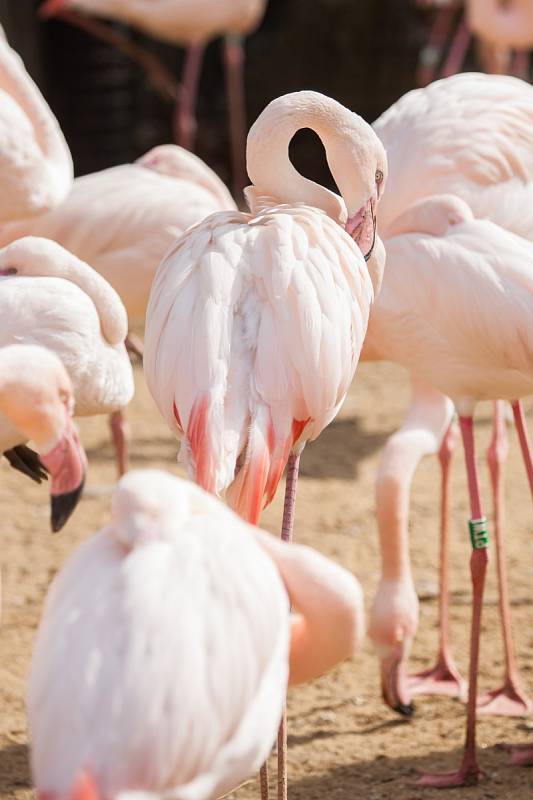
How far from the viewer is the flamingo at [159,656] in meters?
2.25

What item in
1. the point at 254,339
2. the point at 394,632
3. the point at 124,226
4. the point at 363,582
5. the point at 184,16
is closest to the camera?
the point at 254,339

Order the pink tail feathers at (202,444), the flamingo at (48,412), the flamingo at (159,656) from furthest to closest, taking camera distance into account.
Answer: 1. the pink tail feathers at (202,444)
2. the flamingo at (48,412)
3. the flamingo at (159,656)

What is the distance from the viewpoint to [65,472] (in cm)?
288

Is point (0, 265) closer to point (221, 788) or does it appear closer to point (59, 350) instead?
point (59, 350)

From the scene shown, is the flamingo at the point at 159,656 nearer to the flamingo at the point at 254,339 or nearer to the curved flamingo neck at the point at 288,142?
the flamingo at the point at 254,339

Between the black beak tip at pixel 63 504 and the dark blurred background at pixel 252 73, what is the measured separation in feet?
27.4

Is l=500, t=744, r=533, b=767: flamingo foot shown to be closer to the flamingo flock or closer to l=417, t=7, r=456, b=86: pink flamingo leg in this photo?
the flamingo flock

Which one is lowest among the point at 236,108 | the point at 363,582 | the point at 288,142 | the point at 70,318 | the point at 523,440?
the point at 363,582

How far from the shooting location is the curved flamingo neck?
3.63 m

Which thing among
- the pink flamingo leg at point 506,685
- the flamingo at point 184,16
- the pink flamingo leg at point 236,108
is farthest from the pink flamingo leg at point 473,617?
the pink flamingo leg at point 236,108

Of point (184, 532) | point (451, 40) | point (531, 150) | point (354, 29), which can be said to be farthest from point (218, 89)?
point (184, 532)

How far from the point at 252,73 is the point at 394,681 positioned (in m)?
8.87

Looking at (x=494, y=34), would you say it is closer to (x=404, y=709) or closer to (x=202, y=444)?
(x=404, y=709)

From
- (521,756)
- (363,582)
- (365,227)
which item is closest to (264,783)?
(521,756)
